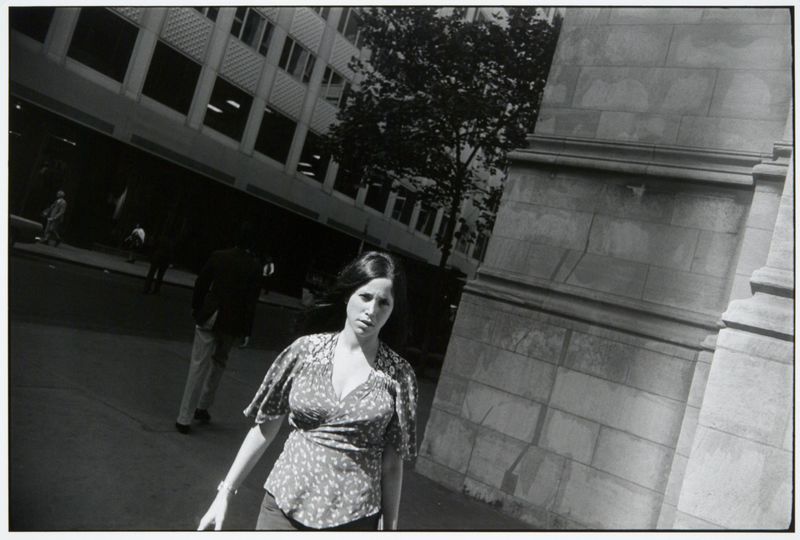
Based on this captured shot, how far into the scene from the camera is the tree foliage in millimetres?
11086

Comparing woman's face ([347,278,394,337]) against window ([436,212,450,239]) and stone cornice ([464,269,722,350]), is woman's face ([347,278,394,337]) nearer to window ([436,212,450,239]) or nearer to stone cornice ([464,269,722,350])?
stone cornice ([464,269,722,350])

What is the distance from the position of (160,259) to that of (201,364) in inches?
57.9

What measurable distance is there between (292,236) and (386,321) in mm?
4530

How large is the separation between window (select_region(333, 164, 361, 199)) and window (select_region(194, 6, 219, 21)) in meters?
4.28

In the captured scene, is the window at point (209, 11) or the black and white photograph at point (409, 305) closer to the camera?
the black and white photograph at point (409, 305)

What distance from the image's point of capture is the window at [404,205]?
11337 millimetres

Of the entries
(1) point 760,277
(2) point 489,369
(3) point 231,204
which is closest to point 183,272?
(3) point 231,204

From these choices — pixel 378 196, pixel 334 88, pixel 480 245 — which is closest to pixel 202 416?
pixel 334 88

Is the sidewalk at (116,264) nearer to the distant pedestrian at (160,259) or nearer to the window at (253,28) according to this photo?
the distant pedestrian at (160,259)

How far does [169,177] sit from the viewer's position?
5.80 m

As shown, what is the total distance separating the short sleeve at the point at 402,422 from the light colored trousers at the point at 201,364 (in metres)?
2.78

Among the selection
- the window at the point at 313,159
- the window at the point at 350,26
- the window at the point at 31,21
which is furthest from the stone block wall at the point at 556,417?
the window at the point at 350,26

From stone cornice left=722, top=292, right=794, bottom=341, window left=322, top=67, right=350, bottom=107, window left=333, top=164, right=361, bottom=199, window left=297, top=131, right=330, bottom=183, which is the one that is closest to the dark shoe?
window left=297, top=131, right=330, bottom=183

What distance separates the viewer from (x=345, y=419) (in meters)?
2.25
